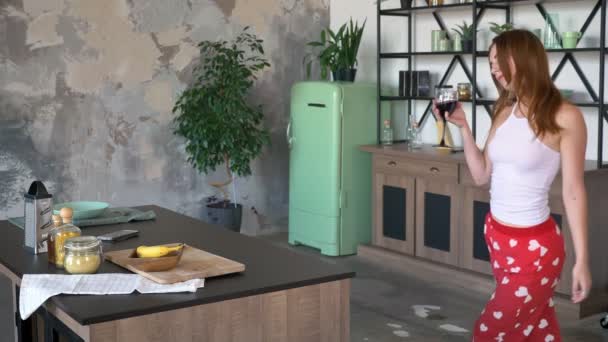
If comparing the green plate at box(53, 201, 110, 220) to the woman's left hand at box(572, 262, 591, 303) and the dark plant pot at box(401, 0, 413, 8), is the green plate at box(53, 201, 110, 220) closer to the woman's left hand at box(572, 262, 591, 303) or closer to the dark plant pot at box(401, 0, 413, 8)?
the woman's left hand at box(572, 262, 591, 303)

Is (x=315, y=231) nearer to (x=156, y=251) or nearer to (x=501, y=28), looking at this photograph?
(x=501, y=28)

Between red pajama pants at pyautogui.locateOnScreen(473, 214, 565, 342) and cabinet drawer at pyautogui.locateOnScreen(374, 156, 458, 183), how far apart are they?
105 inches

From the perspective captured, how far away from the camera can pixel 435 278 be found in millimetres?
5895

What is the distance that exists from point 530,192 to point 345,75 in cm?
393

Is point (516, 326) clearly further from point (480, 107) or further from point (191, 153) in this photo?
point (191, 153)

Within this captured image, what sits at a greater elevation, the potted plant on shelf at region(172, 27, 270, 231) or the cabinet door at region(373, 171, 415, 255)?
the potted plant on shelf at region(172, 27, 270, 231)

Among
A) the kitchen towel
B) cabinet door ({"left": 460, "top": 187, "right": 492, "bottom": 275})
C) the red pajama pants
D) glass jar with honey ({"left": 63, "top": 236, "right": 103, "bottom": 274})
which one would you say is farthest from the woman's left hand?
cabinet door ({"left": 460, "top": 187, "right": 492, "bottom": 275})

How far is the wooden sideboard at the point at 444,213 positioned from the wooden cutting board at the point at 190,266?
2.86 m

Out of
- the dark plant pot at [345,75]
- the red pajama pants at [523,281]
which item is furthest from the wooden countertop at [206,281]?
the dark plant pot at [345,75]

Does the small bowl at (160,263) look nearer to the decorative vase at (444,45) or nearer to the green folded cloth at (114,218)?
the green folded cloth at (114,218)

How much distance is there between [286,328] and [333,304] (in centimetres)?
19

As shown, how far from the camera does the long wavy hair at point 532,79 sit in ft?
9.58

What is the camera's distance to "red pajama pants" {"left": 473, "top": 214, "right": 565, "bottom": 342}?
2979mm

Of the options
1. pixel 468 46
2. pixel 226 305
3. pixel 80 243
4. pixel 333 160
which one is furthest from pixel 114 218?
pixel 468 46
